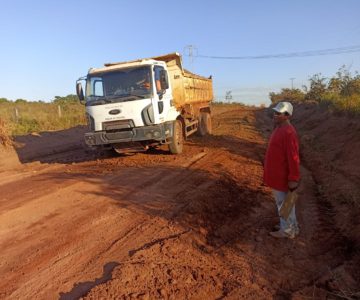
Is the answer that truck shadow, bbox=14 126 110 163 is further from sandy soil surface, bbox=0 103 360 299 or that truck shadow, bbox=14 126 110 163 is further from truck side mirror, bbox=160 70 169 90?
truck side mirror, bbox=160 70 169 90

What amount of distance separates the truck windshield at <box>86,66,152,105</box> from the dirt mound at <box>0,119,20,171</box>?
4313 millimetres

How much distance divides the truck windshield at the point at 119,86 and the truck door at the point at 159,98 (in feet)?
0.75

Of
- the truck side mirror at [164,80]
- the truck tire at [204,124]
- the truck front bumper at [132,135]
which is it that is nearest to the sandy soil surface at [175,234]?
the truck front bumper at [132,135]

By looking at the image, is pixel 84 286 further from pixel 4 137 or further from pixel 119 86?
pixel 4 137

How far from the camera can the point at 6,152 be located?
1527 centimetres

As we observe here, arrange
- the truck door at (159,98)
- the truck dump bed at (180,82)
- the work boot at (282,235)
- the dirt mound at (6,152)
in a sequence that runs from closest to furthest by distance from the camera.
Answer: the work boot at (282,235)
the truck door at (159,98)
the truck dump bed at (180,82)
the dirt mound at (6,152)

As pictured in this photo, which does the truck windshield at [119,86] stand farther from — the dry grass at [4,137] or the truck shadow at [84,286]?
the truck shadow at [84,286]

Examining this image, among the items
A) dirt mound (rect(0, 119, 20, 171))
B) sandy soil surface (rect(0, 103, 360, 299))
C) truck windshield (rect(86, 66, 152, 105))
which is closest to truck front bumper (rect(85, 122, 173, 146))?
sandy soil surface (rect(0, 103, 360, 299))

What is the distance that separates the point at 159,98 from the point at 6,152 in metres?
7.64

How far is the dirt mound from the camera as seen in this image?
44.7 ft

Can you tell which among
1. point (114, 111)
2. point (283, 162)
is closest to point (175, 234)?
point (283, 162)

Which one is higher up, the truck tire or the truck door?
the truck door

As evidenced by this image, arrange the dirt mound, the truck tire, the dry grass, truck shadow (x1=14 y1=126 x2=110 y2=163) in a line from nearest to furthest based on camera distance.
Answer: the dirt mound → truck shadow (x1=14 y1=126 x2=110 y2=163) → the dry grass → the truck tire

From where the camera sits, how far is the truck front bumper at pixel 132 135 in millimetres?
10883
